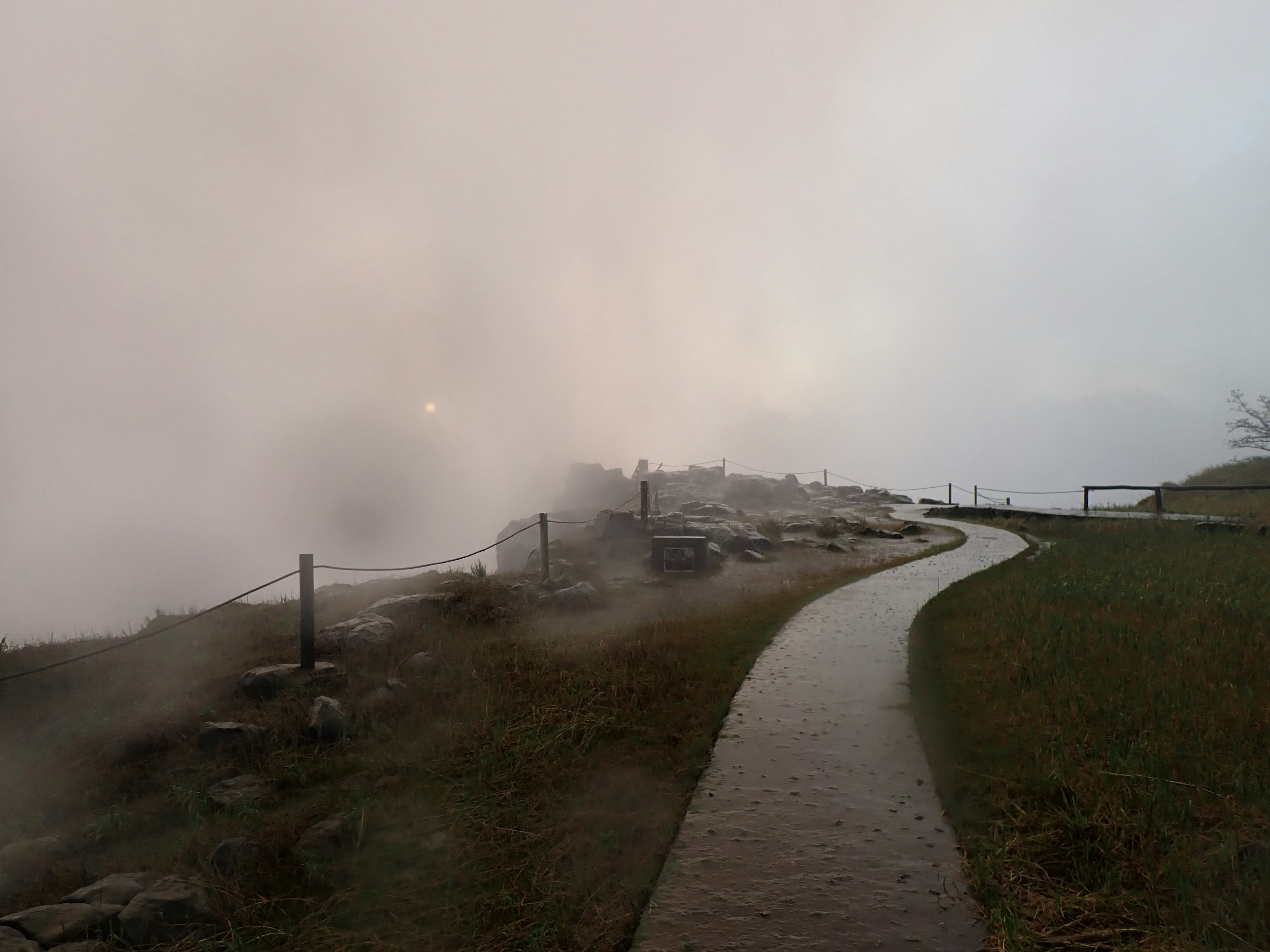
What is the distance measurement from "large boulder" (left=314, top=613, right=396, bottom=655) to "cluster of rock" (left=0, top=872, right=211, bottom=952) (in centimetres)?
508

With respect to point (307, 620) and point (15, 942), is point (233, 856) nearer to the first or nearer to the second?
point (15, 942)

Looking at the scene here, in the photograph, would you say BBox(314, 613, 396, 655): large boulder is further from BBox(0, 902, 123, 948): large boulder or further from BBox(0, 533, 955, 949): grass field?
BBox(0, 902, 123, 948): large boulder

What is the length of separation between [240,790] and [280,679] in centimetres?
245

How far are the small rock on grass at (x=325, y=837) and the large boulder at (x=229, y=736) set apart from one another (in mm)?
2316

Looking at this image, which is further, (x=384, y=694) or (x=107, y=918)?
(x=384, y=694)

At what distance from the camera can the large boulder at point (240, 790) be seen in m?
5.86

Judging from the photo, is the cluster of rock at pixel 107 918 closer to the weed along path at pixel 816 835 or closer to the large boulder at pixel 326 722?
the large boulder at pixel 326 722

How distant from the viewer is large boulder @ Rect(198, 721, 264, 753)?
6.89 meters

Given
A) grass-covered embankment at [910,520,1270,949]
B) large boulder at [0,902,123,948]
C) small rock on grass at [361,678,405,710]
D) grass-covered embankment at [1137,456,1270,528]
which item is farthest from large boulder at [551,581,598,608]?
grass-covered embankment at [1137,456,1270,528]

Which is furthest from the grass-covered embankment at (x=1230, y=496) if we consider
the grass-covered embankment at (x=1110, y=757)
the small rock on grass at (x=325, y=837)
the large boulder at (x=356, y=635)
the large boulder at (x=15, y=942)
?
the large boulder at (x=15, y=942)

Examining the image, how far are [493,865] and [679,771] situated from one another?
179 centimetres

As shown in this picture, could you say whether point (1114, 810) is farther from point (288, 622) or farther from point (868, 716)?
point (288, 622)

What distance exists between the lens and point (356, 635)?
9656 mm

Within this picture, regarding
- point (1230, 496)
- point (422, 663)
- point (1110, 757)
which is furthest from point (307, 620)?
point (1230, 496)
